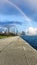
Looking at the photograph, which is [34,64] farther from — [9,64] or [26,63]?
[9,64]

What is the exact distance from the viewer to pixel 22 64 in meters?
12.8

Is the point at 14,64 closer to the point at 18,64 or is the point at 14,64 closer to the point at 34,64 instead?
the point at 18,64

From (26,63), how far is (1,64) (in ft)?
5.32

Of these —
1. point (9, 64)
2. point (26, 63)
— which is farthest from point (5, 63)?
point (26, 63)

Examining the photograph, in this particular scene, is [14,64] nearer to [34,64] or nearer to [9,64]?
[9,64]

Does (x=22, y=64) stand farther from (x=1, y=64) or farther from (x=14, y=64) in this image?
(x=1, y=64)

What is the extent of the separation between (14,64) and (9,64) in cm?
32

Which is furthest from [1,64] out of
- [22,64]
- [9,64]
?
[22,64]

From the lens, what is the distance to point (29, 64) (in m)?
12.7

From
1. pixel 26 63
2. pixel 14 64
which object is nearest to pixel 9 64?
pixel 14 64

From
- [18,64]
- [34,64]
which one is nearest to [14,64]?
[18,64]

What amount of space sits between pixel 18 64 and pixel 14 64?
25 cm

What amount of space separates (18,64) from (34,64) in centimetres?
102

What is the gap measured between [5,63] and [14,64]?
0.71 meters
